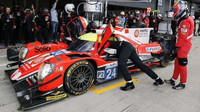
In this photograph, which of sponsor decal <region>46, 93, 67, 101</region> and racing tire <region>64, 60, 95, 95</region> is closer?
sponsor decal <region>46, 93, 67, 101</region>

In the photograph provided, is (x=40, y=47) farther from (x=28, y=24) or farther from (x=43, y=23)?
(x=28, y=24)

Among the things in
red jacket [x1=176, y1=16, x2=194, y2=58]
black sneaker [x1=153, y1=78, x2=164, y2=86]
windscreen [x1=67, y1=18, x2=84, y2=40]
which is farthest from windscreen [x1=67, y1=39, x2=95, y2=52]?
red jacket [x1=176, y1=16, x2=194, y2=58]

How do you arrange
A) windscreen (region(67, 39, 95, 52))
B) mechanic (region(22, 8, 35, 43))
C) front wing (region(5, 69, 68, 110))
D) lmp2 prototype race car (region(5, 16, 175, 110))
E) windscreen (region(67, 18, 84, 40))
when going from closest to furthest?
front wing (region(5, 69, 68, 110)), lmp2 prototype race car (region(5, 16, 175, 110)), windscreen (region(67, 39, 95, 52)), windscreen (region(67, 18, 84, 40)), mechanic (region(22, 8, 35, 43))

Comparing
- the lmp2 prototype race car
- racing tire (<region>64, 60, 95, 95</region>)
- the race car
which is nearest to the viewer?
the lmp2 prototype race car

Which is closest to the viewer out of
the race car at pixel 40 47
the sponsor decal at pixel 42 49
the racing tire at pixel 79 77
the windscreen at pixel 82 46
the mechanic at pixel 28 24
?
the racing tire at pixel 79 77

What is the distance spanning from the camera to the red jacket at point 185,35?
327 cm

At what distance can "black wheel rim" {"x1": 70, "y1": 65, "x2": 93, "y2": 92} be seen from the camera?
2.89 metres

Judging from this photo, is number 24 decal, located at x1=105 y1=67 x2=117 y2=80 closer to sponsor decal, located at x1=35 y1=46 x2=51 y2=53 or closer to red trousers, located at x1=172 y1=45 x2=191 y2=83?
red trousers, located at x1=172 y1=45 x2=191 y2=83

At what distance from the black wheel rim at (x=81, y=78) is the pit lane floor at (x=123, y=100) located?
18 cm

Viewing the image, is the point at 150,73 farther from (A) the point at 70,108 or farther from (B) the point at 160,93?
(A) the point at 70,108

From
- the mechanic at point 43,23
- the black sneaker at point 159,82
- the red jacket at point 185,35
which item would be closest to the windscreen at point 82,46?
the black sneaker at point 159,82

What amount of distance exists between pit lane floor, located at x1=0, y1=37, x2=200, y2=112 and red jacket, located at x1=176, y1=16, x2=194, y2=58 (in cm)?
84

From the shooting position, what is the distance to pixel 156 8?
18344 mm

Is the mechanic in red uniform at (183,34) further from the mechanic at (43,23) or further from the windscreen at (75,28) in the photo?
the mechanic at (43,23)
